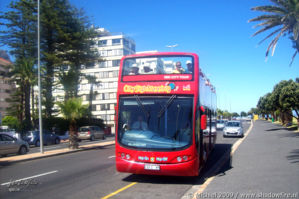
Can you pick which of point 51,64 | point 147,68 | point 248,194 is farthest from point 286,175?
point 51,64

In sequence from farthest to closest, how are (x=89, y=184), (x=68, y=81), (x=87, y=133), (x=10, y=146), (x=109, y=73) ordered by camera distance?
(x=109, y=73) < (x=68, y=81) < (x=87, y=133) < (x=10, y=146) < (x=89, y=184)

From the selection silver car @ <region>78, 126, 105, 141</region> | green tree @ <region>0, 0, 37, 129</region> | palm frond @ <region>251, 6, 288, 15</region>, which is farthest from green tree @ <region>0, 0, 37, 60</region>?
palm frond @ <region>251, 6, 288, 15</region>

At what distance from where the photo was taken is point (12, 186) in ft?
27.2

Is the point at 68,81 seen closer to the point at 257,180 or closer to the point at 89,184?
the point at 89,184

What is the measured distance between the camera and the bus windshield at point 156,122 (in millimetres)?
7715

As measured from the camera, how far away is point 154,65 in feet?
28.7

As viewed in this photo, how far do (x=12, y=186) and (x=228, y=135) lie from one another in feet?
72.7

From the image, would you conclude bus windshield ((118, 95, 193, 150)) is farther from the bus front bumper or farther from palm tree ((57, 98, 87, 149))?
palm tree ((57, 98, 87, 149))

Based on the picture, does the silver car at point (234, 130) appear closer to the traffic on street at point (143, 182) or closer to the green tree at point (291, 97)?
the green tree at point (291, 97)

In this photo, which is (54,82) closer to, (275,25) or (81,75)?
(81,75)

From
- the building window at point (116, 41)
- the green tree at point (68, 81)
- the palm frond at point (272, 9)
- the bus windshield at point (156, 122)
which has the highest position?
the building window at point (116, 41)

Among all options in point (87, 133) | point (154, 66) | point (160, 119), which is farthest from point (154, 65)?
point (87, 133)

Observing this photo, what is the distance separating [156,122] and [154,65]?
6.08 feet

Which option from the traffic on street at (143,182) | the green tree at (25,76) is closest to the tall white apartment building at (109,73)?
the green tree at (25,76)
